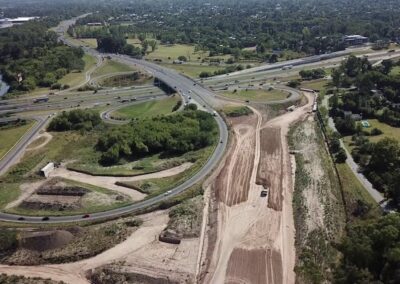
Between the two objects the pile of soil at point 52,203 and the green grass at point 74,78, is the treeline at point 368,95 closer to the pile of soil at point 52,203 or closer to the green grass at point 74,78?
the pile of soil at point 52,203

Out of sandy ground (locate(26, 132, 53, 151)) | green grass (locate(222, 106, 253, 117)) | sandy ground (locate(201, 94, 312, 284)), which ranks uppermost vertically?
green grass (locate(222, 106, 253, 117))

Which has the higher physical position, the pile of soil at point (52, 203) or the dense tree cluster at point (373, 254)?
the dense tree cluster at point (373, 254)

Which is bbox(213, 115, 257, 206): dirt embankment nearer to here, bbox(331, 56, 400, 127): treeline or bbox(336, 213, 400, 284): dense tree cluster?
bbox(331, 56, 400, 127): treeline

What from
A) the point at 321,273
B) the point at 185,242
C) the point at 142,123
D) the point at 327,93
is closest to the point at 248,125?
the point at 142,123

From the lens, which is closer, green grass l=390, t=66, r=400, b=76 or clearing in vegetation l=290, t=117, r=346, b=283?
clearing in vegetation l=290, t=117, r=346, b=283

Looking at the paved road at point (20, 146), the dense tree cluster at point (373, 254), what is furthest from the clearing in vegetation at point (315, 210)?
the paved road at point (20, 146)

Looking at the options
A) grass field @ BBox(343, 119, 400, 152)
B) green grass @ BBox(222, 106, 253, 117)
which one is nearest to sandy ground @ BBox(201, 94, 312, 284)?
green grass @ BBox(222, 106, 253, 117)
